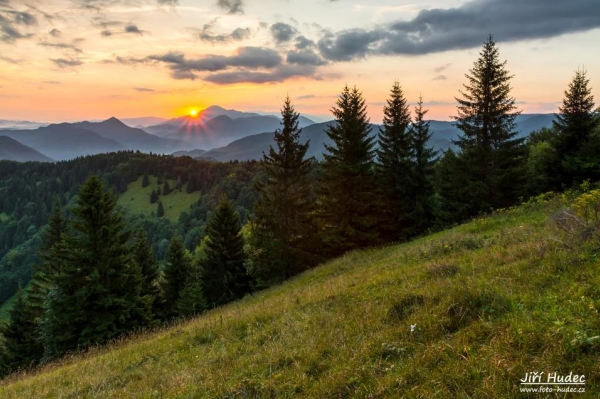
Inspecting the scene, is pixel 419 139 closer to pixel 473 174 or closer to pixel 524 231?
pixel 473 174

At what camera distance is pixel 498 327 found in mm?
4918

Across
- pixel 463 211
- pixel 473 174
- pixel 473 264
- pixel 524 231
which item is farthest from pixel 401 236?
pixel 473 264

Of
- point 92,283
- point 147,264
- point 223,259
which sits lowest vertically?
point 147,264

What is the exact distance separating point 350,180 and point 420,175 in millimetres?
6622

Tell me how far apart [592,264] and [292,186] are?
88.5ft

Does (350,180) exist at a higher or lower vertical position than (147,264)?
higher

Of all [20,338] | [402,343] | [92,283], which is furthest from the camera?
[20,338]

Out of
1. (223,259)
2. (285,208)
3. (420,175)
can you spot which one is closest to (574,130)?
(420,175)

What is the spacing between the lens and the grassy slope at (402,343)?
423 centimetres

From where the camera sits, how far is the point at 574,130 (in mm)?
26828

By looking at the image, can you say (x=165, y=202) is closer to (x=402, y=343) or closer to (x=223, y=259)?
(x=223, y=259)

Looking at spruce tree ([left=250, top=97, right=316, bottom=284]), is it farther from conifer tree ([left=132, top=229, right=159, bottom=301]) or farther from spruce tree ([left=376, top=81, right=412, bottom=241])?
conifer tree ([left=132, top=229, right=159, bottom=301])

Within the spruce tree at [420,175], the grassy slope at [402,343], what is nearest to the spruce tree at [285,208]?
the spruce tree at [420,175]

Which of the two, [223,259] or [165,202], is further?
[165,202]
